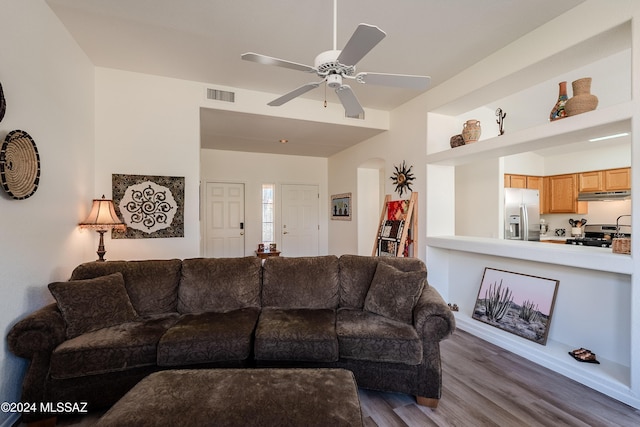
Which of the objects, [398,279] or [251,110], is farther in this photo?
[251,110]

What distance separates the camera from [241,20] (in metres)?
2.37

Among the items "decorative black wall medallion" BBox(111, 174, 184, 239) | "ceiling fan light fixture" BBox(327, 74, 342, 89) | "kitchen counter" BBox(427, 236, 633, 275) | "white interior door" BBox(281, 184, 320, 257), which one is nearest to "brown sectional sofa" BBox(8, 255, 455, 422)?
"decorative black wall medallion" BBox(111, 174, 184, 239)

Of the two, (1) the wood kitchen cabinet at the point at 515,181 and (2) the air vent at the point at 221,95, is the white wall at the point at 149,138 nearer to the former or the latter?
(2) the air vent at the point at 221,95

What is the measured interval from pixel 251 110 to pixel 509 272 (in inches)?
135

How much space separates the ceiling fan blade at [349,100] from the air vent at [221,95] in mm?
1851

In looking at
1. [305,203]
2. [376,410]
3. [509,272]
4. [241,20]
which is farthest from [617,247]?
[305,203]

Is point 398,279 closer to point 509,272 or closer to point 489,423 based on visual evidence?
point 489,423

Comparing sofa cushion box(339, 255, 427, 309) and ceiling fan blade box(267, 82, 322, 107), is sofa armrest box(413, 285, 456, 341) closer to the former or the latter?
sofa cushion box(339, 255, 427, 309)

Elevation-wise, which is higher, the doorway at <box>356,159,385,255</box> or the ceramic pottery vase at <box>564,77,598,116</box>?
the ceramic pottery vase at <box>564,77,598,116</box>

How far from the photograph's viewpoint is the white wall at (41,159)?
1800mm

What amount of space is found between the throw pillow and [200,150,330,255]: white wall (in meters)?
4.00

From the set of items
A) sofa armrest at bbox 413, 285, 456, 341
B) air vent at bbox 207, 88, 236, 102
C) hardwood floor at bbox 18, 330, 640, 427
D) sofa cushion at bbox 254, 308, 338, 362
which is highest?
air vent at bbox 207, 88, 236, 102

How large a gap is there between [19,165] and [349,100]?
2160 millimetres

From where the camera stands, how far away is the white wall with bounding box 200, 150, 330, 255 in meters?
5.82
